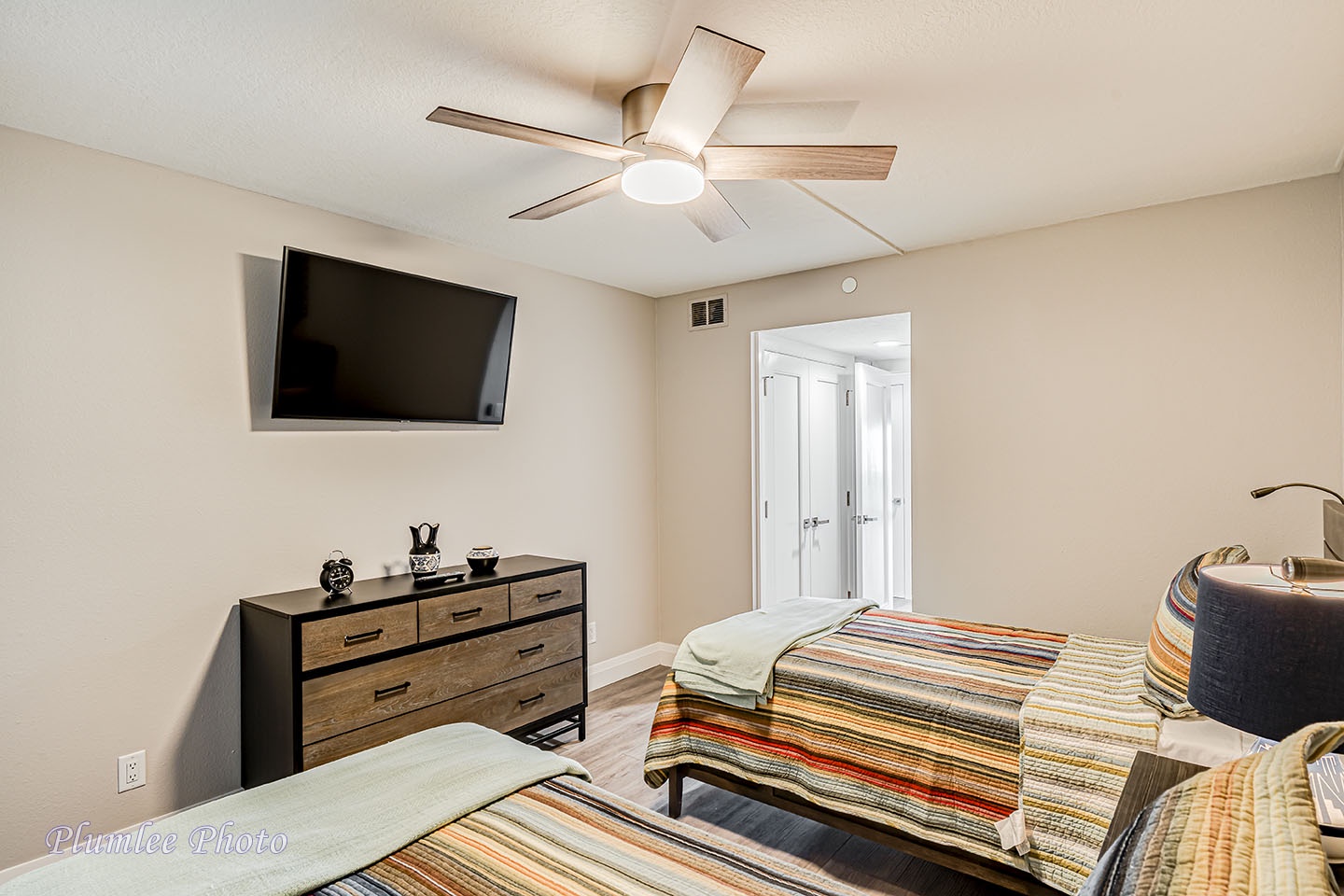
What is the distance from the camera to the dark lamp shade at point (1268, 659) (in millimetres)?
917

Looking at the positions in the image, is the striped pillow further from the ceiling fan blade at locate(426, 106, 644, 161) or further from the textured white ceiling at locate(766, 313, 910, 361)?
the textured white ceiling at locate(766, 313, 910, 361)

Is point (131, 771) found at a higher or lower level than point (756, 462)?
lower

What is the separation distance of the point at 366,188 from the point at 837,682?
8.58ft

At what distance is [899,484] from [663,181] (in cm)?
448

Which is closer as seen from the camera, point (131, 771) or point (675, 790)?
point (131, 771)

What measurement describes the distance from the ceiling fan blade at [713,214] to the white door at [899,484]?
11.8 ft

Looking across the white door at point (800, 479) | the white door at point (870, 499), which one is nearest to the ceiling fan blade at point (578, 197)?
the white door at point (800, 479)

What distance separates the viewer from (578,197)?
2404mm

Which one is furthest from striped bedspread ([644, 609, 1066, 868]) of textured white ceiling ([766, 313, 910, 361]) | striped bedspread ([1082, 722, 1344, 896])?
textured white ceiling ([766, 313, 910, 361])

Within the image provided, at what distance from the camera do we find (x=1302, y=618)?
3.07ft

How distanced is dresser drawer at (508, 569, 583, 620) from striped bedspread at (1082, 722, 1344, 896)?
2.68m

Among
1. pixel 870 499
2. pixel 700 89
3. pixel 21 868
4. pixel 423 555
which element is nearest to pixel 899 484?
pixel 870 499

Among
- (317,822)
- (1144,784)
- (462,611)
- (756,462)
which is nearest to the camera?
(1144,784)

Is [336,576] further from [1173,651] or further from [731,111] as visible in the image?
[1173,651]
